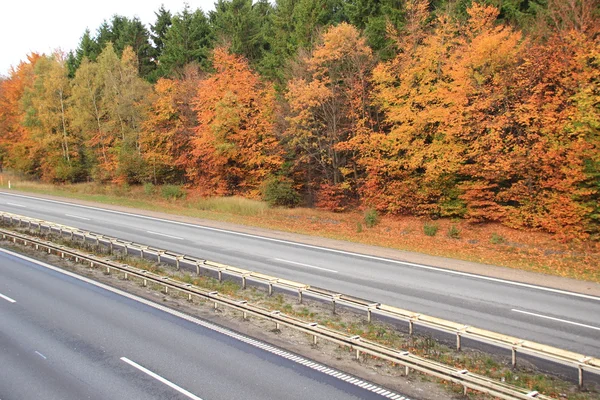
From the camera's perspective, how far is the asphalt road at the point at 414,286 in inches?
467

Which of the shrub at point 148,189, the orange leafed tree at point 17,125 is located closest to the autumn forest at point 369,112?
the shrub at point 148,189

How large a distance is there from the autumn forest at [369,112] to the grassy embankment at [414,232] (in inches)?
41.4

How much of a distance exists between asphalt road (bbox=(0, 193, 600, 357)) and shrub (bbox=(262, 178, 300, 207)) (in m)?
9.47

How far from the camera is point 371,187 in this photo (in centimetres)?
3141

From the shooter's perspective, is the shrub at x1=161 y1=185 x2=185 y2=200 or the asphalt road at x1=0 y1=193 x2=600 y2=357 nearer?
the asphalt road at x1=0 y1=193 x2=600 y2=357

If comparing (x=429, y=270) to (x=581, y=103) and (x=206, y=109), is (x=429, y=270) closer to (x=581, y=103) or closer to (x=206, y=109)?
(x=581, y=103)

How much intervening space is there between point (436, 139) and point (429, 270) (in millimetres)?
12489

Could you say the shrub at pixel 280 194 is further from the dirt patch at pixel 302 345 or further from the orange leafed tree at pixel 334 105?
the dirt patch at pixel 302 345

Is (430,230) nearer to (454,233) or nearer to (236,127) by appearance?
(454,233)

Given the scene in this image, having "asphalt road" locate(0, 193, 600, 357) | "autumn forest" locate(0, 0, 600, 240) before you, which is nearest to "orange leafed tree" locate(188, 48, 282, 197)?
"autumn forest" locate(0, 0, 600, 240)

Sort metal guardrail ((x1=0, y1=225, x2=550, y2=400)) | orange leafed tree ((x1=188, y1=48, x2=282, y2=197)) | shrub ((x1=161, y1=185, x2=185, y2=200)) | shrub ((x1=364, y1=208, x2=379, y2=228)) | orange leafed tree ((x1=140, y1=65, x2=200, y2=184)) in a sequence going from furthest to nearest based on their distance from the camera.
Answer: orange leafed tree ((x1=140, y1=65, x2=200, y2=184)) < shrub ((x1=161, y1=185, x2=185, y2=200)) < orange leafed tree ((x1=188, y1=48, x2=282, y2=197)) < shrub ((x1=364, y1=208, x2=379, y2=228)) < metal guardrail ((x1=0, y1=225, x2=550, y2=400))

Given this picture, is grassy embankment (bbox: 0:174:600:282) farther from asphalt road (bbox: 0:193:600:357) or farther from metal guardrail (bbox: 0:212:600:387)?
metal guardrail (bbox: 0:212:600:387)

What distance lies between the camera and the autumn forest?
78.7ft

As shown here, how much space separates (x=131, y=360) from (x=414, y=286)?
899 cm
